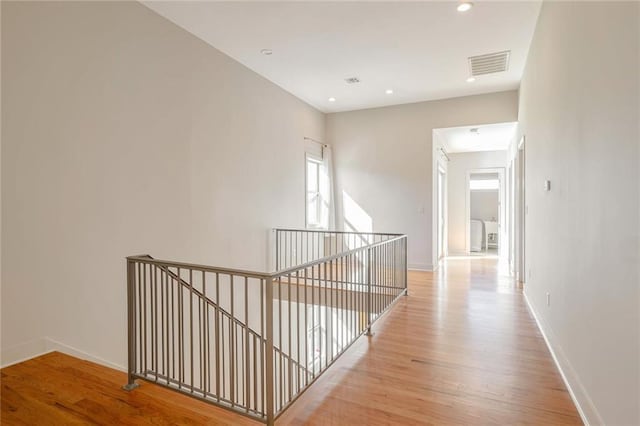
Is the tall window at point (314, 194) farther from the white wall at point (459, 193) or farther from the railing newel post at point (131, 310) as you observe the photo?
the railing newel post at point (131, 310)

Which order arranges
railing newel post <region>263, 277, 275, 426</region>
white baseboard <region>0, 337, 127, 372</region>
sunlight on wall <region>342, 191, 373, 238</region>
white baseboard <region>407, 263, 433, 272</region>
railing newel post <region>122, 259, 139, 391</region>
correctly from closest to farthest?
1. railing newel post <region>263, 277, 275, 426</region>
2. railing newel post <region>122, 259, 139, 391</region>
3. white baseboard <region>0, 337, 127, 372</region>
4. white baseboard <region>407, 263, 433, 272</region>
5. sunlight on wall <region>342, 191, 373, 238</region>

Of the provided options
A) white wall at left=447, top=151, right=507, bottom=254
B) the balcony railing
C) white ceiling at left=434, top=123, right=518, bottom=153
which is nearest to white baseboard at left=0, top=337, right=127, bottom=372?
the balcony railing

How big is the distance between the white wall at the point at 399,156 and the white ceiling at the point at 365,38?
24.8 inches

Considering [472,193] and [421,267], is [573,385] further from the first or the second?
[472,193]

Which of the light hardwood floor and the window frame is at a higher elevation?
the window frame

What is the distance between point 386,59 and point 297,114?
2.15 metres

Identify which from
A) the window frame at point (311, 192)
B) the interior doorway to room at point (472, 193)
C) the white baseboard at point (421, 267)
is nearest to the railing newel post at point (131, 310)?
the window frame at point (311, 192)

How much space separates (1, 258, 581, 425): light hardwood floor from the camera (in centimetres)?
206

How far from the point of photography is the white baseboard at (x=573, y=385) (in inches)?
76.0

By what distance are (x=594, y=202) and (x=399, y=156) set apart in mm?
4979

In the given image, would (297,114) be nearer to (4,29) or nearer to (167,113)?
(167,113)

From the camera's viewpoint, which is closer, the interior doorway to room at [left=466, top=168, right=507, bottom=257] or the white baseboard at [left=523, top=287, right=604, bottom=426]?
the white baseboard at [left=523, top=287, right=604, bottom=426]

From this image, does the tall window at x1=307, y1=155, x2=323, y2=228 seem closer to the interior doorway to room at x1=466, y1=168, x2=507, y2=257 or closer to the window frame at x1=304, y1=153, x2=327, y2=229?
the window frame at x1=304, y1=153, x2=327, y2=229

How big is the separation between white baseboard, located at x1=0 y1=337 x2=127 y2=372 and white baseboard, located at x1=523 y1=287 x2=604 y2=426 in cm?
356
